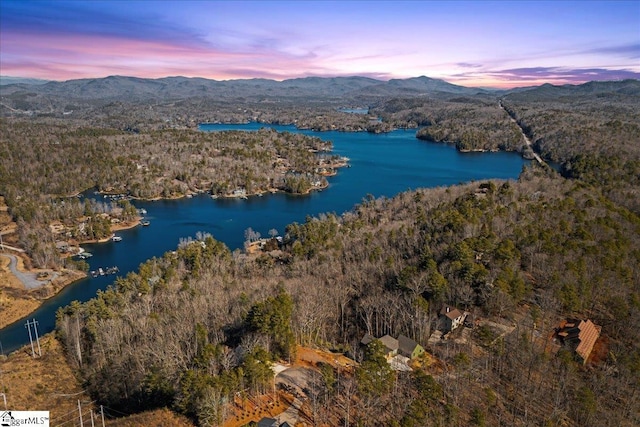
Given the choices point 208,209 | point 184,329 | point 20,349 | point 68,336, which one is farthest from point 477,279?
point 208,209

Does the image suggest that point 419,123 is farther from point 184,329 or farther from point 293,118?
point 184,329

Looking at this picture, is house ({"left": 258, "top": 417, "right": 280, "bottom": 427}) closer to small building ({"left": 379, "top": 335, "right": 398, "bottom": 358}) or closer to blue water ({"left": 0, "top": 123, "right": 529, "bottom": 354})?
small building ({"left": 379, "top": 335, "right": 398, "bottom": 358})

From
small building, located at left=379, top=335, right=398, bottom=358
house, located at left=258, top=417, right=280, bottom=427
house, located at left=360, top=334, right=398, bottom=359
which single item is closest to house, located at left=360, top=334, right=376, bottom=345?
house, located at left=360, top=334, right=398, bottom=359

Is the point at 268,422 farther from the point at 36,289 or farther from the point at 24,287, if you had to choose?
the point at 24,287

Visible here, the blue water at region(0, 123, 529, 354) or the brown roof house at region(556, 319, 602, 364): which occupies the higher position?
the brown roof house at region(556, 319, 602, 364)

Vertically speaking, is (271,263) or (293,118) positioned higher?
(293,118)

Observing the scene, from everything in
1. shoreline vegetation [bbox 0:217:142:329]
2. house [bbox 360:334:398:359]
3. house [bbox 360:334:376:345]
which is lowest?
shoreline vegetation [bbox 0:217:142:329]
